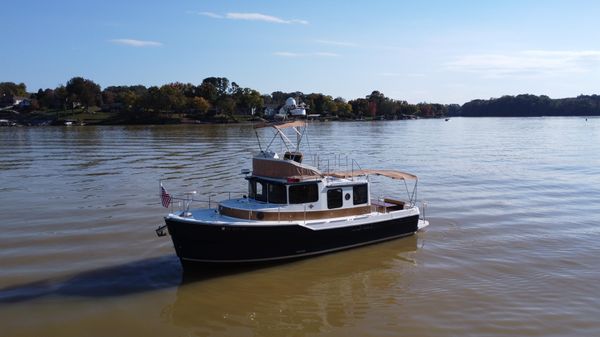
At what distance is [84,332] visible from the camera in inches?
501

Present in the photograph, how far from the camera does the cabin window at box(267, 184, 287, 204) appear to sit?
18.1 meters

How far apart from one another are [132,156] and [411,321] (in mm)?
41632

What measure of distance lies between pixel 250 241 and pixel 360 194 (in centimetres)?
511

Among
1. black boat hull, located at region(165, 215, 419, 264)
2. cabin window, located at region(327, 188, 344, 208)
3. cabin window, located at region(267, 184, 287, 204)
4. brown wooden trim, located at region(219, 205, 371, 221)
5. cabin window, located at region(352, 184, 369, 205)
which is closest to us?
black boat hull, located at region(165, 215, 419, 264)

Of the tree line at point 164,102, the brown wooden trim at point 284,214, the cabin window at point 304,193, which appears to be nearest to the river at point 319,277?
the brown wooden trim at point 284,214

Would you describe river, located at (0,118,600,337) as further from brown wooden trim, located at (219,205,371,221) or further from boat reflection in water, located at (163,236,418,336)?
brown wooden trim, located at (219,205,371,221)

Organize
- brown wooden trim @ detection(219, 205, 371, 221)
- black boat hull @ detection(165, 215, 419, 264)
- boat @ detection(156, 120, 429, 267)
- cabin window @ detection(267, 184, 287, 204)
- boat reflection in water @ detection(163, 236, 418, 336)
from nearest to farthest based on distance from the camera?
boat reflection in water @ detection(163, 236, 418, 336)
black boat hull @ detection(165, 215, 419, 264)
boat @ detection(156, 120, 429, 267)
brown wooden trim @ detection(219, 205, 371, 221)
cabin window @ detection(267, 184, 287, 204)

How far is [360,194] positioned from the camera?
19.6m

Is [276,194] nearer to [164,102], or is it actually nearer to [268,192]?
[268,192]

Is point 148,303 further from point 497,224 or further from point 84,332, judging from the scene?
point 497,224

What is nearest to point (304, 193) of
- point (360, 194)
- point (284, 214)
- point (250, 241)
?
point (284, 214)

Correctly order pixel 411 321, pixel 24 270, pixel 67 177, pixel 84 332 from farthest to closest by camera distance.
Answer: pixel 67 177
pixel 24 270
pixel 411 321
pixel 84 332

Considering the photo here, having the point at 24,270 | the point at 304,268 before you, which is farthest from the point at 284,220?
the point at 24,270

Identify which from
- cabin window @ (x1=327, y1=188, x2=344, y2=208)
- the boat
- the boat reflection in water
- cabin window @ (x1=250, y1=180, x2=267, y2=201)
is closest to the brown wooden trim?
the boat
